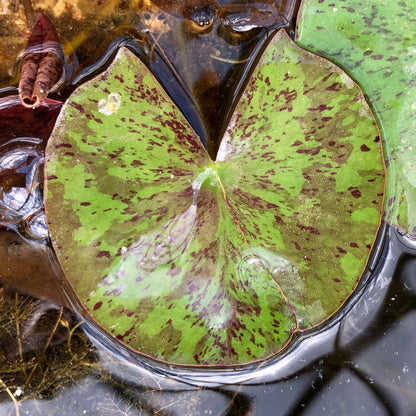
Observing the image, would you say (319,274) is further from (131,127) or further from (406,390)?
(131,127)

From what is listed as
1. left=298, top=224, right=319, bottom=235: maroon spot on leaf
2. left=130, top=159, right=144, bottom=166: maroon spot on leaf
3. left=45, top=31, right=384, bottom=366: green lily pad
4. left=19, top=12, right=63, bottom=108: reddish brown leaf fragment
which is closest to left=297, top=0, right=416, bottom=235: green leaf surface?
left=45, top=31, right=384, bottom=366: green lily pad

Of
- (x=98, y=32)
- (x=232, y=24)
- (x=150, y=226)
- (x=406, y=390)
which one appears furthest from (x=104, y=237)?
(x=406, y=390)

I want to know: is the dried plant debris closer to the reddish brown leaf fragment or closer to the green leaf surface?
the reddish brown leaf fragment

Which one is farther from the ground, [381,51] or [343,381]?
[381,51]

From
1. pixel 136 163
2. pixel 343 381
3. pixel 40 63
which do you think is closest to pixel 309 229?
pixel 136 163

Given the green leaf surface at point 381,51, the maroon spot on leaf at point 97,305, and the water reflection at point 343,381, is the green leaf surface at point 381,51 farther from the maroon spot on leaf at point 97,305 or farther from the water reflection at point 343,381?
the maroon spot on leaf at point 97,305

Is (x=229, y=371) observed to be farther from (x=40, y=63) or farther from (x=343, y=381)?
(x=40, y=63)
